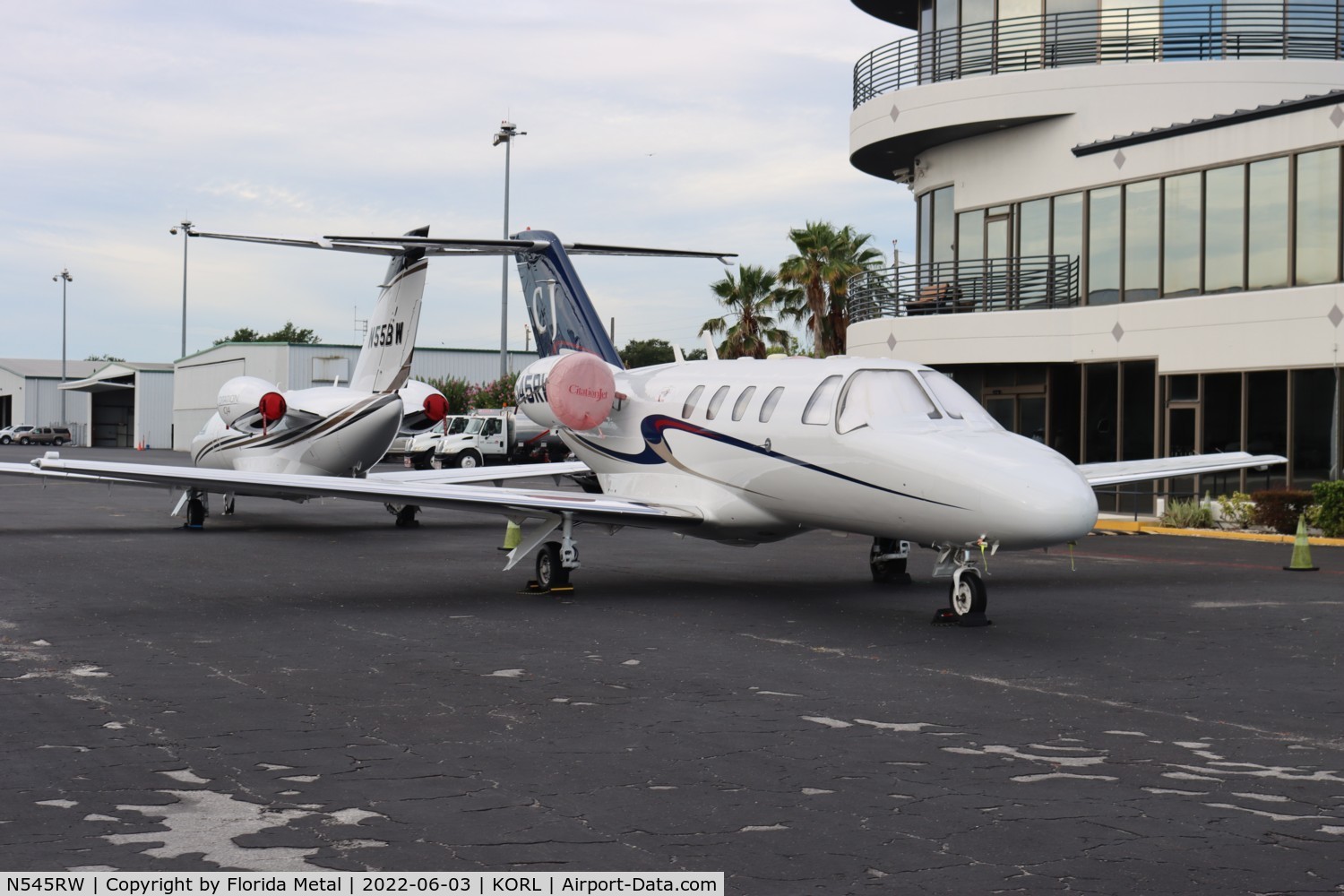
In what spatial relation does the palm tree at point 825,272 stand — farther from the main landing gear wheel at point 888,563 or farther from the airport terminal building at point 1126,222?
the main landing gear wheel at point 888,563

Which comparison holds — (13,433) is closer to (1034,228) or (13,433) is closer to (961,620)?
(1034,228)

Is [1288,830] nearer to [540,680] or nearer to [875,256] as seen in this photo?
[540,680]

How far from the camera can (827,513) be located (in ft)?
43.2

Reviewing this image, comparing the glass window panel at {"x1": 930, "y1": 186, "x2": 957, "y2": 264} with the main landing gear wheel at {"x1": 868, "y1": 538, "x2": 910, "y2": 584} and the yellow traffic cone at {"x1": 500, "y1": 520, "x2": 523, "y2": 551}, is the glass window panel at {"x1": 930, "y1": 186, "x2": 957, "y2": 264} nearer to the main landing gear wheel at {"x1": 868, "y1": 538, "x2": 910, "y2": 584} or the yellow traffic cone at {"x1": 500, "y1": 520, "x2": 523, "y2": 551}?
the yellow traffic cone at {"x1": 500, "y1": 520, "x2": 523, "y2": 551}

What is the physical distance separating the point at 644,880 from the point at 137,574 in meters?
12.9

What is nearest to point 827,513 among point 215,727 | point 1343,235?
point 215,727

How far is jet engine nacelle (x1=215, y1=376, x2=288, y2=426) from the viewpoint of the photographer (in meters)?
25.2

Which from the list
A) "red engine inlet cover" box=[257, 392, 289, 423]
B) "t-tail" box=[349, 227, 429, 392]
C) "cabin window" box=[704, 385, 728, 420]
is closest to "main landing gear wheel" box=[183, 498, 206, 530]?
"red engine inlet cover" box=[257, 392, 289, 423]

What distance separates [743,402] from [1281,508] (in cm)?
1375

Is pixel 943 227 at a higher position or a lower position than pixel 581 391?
higher

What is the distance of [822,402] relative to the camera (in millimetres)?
13352

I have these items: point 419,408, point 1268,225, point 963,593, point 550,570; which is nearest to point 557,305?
point 550,570

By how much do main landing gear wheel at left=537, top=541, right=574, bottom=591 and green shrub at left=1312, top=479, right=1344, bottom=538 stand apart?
14363 millimetres

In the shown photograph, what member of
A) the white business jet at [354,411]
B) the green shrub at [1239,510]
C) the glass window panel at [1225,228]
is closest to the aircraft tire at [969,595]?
the white business jet at [354,411]
